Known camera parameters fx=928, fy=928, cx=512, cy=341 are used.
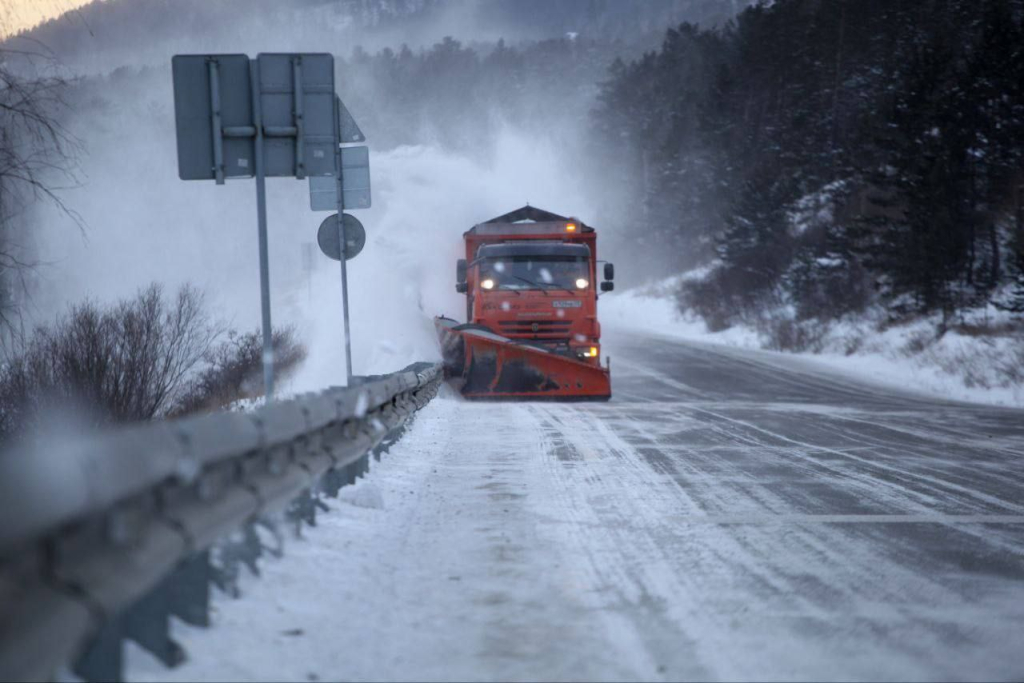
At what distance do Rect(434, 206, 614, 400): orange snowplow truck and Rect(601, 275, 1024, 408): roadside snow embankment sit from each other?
7.50 meters

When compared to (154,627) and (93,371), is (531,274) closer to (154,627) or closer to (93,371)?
(93,371)

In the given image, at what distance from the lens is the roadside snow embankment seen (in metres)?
19.0

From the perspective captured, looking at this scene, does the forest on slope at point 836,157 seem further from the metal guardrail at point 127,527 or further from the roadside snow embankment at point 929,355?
the metal guardrail at point 127,527

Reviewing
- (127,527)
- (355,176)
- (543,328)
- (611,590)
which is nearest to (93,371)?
(355,176)

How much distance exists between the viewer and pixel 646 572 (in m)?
4.76

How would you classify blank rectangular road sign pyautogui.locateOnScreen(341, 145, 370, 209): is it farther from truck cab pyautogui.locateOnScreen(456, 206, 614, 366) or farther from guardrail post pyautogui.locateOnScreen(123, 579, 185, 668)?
guardrail post pyautogui.locateOnScreen(123, 579, 185, 668)

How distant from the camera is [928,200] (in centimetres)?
2802

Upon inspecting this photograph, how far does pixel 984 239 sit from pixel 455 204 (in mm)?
16647

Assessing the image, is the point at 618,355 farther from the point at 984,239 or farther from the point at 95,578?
the point at 95,578

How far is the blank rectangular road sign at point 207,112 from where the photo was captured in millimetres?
6961

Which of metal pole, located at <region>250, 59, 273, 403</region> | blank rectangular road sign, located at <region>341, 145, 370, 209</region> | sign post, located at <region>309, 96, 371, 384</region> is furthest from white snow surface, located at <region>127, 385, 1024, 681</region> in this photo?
blank rectangular road sign, located at <region>341, 145, 370, 209</region>

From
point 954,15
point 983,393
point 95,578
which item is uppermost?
point 954,15

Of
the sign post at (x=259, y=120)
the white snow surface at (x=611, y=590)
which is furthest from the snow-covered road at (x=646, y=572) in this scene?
the sign post at (x=259, y=120)

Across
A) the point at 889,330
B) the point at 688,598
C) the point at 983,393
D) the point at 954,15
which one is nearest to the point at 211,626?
the point at 688,598
